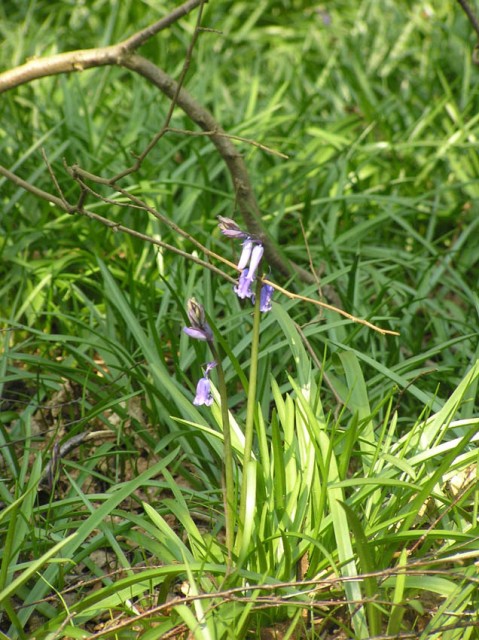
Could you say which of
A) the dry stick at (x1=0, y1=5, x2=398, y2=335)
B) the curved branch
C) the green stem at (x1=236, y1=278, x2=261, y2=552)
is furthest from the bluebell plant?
the curved branch

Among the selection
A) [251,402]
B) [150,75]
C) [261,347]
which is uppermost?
[150,75]

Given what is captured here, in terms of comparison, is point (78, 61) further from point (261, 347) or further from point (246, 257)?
point (246, 257)

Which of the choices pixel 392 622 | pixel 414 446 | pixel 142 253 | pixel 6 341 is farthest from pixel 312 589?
pixel 142 253

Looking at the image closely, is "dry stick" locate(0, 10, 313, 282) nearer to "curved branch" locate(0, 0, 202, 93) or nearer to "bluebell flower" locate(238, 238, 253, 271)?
"curved branch" locate(0, 0, 202, 93)

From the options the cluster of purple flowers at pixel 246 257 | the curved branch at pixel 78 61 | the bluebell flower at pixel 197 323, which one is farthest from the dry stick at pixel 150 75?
the bluebell flower at pixel 197 323

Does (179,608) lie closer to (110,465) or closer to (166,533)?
(166,533)

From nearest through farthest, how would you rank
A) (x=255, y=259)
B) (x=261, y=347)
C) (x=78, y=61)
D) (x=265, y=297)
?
(x=255, y=259) < (x=265, y=297) < (x=261, y=347) < (x=78, y=61)

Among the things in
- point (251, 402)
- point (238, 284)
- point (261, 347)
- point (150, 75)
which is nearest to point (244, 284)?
point (238, 284)
